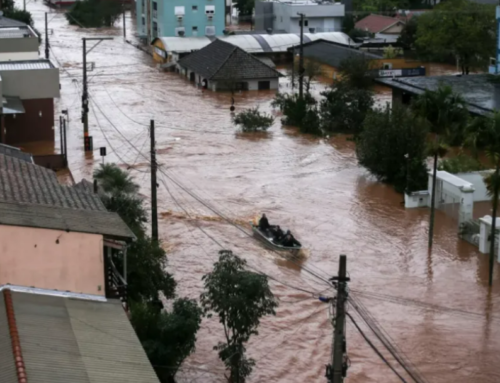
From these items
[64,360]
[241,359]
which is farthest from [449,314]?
[64,360]

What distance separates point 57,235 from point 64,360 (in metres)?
3.23

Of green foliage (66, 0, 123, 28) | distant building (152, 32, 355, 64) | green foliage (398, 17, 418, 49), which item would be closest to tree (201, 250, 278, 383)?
distant building (152, 32, 355, 64)

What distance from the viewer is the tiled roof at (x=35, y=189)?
59.0 feet

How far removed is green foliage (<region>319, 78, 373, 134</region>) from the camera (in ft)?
141

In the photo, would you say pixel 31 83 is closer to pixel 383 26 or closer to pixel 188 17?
pixel 188 17

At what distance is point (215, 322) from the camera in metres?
21.3

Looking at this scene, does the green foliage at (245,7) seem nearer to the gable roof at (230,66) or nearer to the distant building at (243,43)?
the distant building at (243,43)

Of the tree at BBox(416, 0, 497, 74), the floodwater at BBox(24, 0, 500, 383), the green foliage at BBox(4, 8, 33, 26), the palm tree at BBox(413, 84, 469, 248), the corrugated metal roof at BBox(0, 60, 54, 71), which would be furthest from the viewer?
the green foliage at BBox(4, 8, 33, 26)

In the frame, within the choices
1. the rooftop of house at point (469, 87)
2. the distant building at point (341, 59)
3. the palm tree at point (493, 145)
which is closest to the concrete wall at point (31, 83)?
the rooftop of house at point (469, 87)

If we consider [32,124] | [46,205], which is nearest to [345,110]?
[32,124]

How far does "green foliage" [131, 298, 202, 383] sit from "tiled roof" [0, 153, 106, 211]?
259 cm

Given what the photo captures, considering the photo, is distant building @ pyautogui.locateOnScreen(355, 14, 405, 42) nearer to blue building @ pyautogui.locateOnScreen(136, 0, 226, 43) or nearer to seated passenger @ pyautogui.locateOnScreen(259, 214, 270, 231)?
blue building @ pyautogui.locateOnScreen(136, 0, 226, 43)

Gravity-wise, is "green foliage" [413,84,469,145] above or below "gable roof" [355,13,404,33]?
below

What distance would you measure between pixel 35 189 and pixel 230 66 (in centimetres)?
3643
